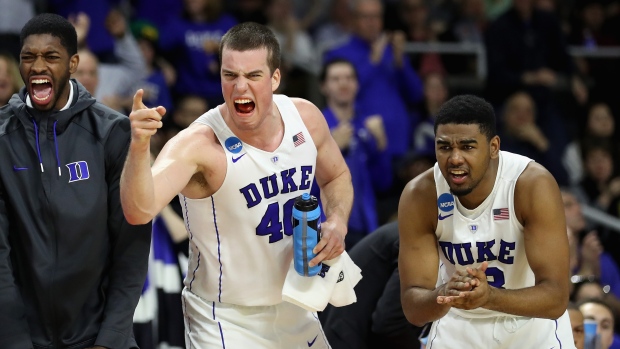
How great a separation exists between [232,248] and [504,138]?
18.4 feet

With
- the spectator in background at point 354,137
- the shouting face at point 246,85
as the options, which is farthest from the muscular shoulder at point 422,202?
the spectator in background at point 354,137

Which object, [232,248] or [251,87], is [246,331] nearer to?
[232,248]

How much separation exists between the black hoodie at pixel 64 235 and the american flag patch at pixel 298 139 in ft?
3.16

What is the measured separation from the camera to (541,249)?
15.8 ft

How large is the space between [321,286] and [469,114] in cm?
108

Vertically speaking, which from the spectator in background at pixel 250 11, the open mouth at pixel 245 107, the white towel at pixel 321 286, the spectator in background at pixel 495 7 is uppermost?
the spectator in background at pixel 250 11

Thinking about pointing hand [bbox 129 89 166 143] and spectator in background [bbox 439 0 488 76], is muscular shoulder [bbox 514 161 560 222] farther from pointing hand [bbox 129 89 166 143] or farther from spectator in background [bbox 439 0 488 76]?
spectator in background [bbox 439 0 488 76]

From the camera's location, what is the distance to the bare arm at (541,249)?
468 centimetres

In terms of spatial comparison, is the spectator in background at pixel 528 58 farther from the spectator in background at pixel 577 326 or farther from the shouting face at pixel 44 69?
the shouting face at pixel 44 69

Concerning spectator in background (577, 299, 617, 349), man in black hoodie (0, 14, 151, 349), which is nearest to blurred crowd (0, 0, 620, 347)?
spectator in background (577, 299, 617, 349)

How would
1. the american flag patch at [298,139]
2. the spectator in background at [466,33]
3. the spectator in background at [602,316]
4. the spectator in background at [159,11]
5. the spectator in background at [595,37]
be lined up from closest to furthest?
the american flag patch at [298,139]
the spectator in background at [602,316]
the spectator in background at [159,11]
the spectator in background at [466,33]
the spectator in background at [595,37]

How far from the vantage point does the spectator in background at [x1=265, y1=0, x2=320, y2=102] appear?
10.7m

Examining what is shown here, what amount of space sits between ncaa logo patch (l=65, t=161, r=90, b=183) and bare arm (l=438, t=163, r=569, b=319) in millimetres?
1886

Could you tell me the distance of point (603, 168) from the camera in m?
10.5
